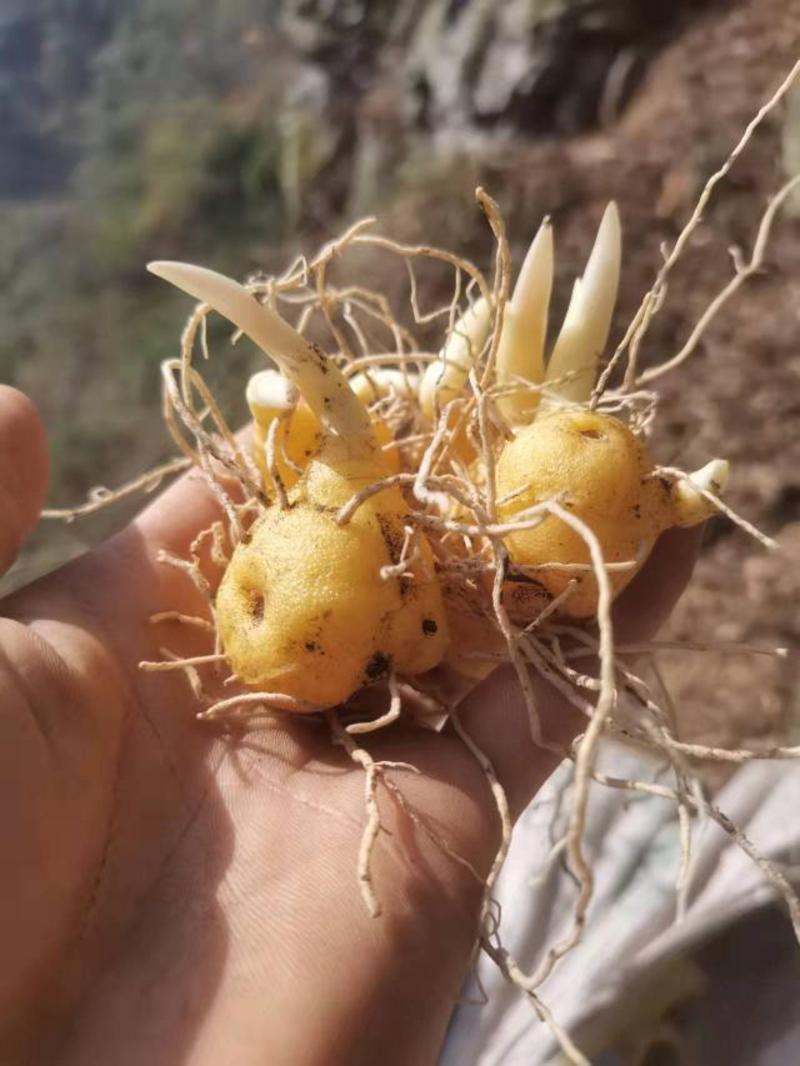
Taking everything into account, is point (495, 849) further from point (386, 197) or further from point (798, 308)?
point (386, 197)

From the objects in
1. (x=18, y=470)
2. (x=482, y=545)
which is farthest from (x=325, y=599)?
(x=18, y=470)

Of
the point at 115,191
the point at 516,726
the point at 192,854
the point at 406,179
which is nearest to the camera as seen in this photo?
the point at 192,854

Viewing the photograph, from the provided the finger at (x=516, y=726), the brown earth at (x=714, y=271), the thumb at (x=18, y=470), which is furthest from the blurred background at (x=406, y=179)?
the thumb at (x=18, y=470)

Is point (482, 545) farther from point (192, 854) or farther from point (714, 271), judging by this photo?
point (714, 271)

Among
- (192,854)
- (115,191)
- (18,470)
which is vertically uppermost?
(18,470)

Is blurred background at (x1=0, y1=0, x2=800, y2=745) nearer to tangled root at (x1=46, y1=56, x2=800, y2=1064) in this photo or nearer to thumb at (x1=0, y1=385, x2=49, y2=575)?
tangled root at (x1=46, y1=56, x2=800, y2=1064)

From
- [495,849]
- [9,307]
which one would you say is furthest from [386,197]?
[495,849]

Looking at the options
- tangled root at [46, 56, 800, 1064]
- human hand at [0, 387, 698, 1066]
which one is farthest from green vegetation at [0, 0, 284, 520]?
human hand at [0, 387, 698, 1066]
